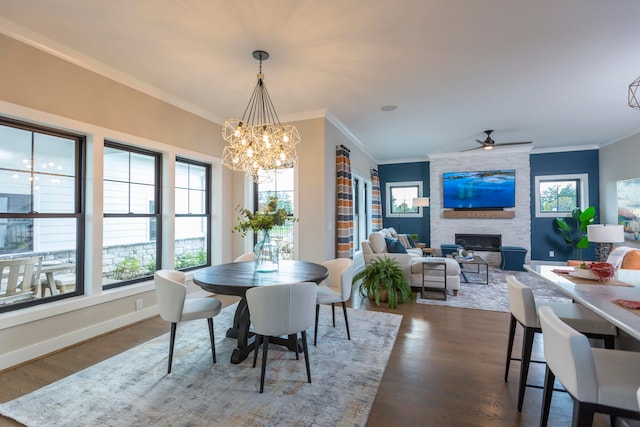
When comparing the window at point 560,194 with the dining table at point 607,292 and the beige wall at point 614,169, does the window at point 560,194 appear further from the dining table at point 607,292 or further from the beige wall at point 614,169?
the dining table at point 607,292

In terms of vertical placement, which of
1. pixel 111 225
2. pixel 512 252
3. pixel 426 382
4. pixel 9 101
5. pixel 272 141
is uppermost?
pixel 9 101

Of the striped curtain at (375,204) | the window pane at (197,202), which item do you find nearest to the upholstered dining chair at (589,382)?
the window pane at (197,202)

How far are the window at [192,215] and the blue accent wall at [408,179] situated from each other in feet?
18.0

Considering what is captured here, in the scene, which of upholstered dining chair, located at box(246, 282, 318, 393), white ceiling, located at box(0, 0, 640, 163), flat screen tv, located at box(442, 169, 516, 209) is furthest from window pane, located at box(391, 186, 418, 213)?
upholstered dining chair, located at box(246, 282, 318, 393)

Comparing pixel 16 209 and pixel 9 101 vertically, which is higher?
pixel 9 101

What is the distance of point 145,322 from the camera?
355cm

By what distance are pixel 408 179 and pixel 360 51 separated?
616cm

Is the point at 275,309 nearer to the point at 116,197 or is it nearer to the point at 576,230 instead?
the point at 116,197

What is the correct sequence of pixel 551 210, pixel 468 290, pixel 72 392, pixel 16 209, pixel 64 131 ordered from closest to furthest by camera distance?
pixel 72 392
pixel 16 209
pixel 64 131
pixel 468 290
pixel 551 210

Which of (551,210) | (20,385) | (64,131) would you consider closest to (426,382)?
(20,385)

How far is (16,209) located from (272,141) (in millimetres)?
2425

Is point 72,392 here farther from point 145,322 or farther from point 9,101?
point 9,101

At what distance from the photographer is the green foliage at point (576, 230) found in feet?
21.7

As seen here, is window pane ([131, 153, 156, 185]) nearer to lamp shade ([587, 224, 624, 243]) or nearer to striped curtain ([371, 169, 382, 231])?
striped curtain ([371, 169, 382, 231])
